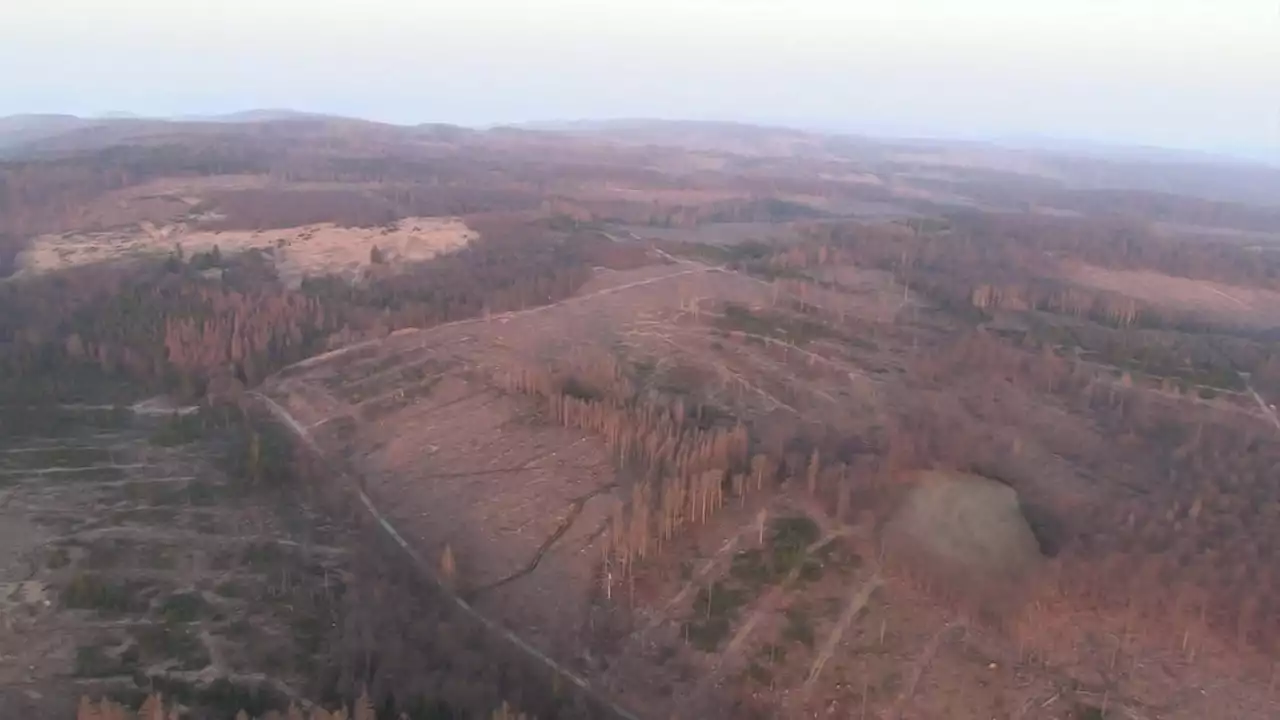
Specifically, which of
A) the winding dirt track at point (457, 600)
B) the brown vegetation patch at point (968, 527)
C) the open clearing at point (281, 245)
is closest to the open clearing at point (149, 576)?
the winding dirt track at point (457, 600)

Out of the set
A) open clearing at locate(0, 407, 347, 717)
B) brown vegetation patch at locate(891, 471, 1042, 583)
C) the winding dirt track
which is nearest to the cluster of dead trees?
brown vegetation patch at locate(891, 471, 1042, 583)

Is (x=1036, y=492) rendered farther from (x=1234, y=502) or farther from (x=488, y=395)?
(x=488, y=395)

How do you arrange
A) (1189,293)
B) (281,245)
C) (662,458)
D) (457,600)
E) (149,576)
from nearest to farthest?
(149,576) < (457,600) < (662,458) < (281,245) < (1189,293)

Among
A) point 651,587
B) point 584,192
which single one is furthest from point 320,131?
point 651,587

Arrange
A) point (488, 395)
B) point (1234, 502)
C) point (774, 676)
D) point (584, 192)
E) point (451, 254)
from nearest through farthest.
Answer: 1. point (774, 676)
2. point (1234, 502)
3. point (488, 395)
4. point (451, 254)
5. point (584, 192)

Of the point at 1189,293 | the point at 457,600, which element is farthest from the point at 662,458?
the point at 1189,293

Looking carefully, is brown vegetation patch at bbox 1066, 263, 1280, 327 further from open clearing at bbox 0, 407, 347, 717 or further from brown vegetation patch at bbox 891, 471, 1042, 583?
open clearing at bbox 0, 407, 347, 717

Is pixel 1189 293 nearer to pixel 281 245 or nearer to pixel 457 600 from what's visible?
pixel 457 600
